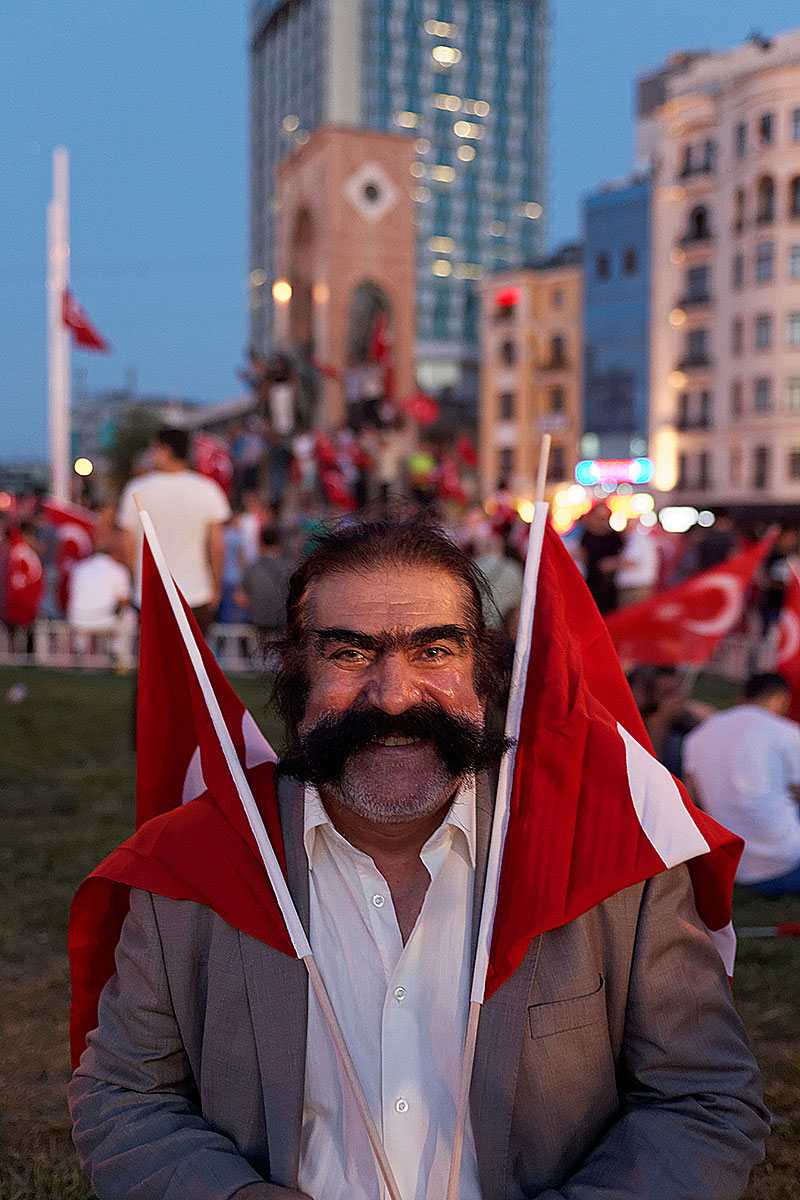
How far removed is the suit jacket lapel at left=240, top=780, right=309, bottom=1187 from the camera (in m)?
1.95

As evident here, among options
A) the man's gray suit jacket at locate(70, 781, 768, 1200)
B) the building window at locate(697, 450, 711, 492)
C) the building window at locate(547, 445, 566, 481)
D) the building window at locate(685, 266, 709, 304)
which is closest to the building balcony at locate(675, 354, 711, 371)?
the building window at locate(685, 266, 709, 304)

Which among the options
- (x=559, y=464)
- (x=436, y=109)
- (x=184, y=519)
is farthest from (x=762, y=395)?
(x=436, y=109)

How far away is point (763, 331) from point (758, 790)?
127 ft

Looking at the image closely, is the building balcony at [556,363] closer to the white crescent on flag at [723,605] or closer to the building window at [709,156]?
the building window at [709,156]

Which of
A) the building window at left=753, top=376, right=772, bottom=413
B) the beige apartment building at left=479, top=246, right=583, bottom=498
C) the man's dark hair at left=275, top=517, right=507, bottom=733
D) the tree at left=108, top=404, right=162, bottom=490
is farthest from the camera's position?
the tree at left=108, top=404, right=162, bottom=490

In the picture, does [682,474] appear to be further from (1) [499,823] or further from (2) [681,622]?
(1) [499,823]

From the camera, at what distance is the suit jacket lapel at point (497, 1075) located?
192 cm

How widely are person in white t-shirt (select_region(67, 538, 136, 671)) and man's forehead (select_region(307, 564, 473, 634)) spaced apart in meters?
9.92

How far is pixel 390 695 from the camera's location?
6.87 feet

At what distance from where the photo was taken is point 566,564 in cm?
237

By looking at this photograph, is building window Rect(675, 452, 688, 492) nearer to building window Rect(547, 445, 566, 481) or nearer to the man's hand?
building window Rect(547, 445, 566, 481)

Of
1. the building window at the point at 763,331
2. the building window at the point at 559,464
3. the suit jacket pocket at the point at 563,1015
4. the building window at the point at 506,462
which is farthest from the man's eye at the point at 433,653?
the building window at the point at 506,462

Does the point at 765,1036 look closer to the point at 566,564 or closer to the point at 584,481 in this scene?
the point at 566,564

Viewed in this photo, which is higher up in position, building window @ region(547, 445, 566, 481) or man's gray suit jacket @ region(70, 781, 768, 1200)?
building window @ region(547, 445, 566, 481)
